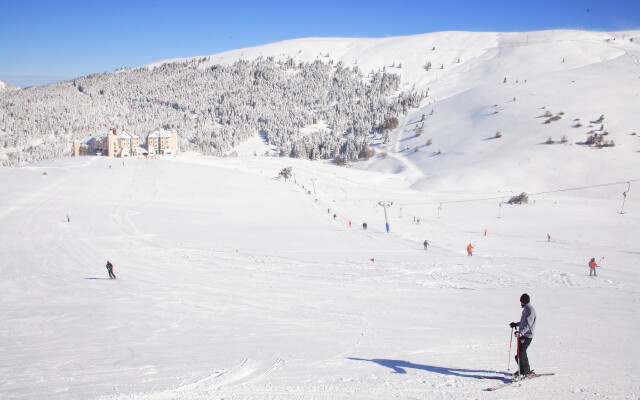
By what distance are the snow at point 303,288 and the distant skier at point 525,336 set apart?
1.12 feet

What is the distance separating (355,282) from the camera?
54.8ft

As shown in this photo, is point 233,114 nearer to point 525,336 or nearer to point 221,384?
point 221,384

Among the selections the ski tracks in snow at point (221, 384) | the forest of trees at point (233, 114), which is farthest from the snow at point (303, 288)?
the forest of trees at point (233, 114)

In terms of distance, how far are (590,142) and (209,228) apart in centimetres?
6633

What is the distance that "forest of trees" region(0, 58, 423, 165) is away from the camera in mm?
138375

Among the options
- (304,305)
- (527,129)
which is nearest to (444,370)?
(304,305)

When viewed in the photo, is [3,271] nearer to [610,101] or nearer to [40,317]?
[40,317]

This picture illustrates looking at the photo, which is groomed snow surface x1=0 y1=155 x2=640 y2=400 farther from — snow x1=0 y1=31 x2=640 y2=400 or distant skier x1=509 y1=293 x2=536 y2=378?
distant skier x1=509 y1=293 x2=536 y2=378

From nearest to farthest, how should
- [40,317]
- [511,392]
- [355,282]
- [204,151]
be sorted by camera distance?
1. [511,392]
2. [40,317]
3. [355,282]
4. [204,151]

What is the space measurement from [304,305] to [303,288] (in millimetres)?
2621

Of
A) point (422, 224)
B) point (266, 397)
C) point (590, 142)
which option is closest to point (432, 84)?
point (590, 142)

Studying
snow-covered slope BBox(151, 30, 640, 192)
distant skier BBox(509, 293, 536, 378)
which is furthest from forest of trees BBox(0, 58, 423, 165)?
distant skier BBox(509, 293, 536, 378)

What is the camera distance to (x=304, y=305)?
43.5 ft

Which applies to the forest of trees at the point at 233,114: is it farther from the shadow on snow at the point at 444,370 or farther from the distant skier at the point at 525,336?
the distant skier at the point at 525,336
